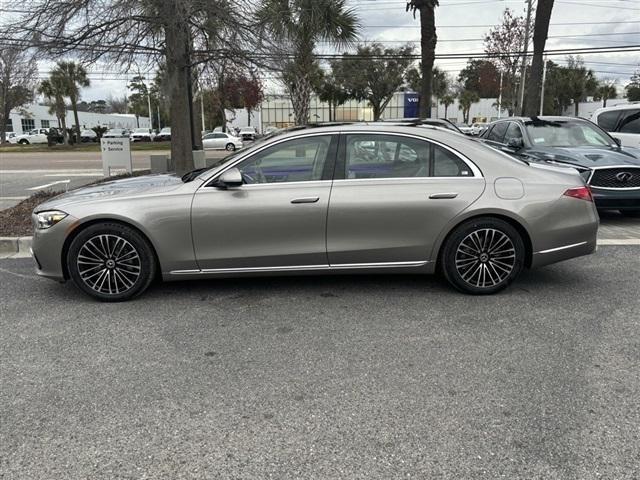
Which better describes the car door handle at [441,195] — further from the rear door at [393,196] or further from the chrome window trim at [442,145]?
the chrome window trim at [442,145]

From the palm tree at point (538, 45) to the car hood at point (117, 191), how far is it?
1390cm

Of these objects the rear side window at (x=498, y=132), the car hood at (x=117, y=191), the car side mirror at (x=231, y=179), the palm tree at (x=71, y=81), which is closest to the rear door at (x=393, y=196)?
the car side mirror at (x=231, y=179)

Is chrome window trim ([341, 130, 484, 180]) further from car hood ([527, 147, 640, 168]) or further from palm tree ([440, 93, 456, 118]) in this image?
palm tree ([440, 93, 456, 118])

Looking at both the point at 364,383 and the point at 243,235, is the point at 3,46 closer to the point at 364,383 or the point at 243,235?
the point at 243,235

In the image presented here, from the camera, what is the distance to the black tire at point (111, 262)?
4602 millimetres

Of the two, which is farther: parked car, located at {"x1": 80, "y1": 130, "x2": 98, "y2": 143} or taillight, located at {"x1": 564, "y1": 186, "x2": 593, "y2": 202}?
parked car, located at {"x1": 80, "y1": 130, "x2": 98, "y2": 143}

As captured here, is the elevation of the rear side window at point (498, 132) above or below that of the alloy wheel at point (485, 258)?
above

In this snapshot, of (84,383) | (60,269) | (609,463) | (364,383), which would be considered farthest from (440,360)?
Answer: (60,269)

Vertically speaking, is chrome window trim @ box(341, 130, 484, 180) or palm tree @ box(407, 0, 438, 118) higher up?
palm tree @ box(407, 0, 438, 118)

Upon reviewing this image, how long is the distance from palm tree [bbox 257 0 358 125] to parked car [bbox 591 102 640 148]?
670cm

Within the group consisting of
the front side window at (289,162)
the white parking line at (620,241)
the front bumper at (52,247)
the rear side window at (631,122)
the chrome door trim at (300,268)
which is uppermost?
the rear side window at (631,122)

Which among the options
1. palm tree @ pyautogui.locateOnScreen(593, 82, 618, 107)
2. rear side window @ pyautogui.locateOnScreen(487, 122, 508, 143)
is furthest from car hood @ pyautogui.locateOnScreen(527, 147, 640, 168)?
palm tree @ pyautogui.locateOnScreen(593, 82, 618, 107)

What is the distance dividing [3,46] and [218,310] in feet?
22.7

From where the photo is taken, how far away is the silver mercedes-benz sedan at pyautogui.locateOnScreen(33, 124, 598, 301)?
459 centimetres
